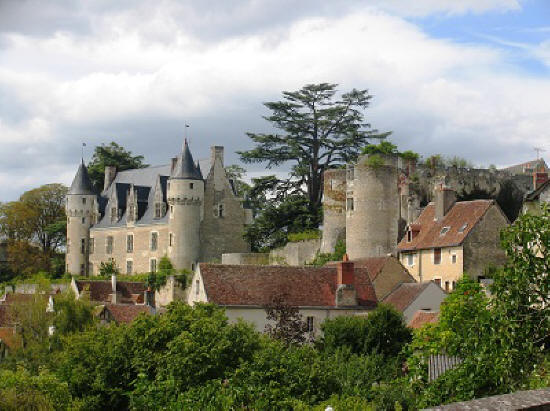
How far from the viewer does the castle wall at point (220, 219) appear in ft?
213

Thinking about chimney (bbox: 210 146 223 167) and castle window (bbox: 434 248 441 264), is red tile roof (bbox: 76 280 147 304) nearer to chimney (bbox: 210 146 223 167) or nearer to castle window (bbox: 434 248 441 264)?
chimney (bbox: 210 146 223 167)

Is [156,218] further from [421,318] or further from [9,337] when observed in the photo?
[421,318]

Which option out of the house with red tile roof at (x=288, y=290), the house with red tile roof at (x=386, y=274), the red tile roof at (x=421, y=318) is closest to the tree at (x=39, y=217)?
the house with red tile roof at (x=288, y=290)

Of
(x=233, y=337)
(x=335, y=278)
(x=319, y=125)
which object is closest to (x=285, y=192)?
(x=319, y=125)

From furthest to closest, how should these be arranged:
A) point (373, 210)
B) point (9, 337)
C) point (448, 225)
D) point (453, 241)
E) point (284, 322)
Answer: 1. point (373, 210)
2. point (448, 225)
3. point (453, 241)
4. point (9, 337)
5. point (284, 322)

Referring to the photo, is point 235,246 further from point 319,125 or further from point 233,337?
point 233,337

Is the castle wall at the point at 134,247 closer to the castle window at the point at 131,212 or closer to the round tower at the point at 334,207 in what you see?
the castle window at the point at 131,212

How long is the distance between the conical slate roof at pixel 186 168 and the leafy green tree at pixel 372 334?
97.1 ft

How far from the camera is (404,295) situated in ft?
142

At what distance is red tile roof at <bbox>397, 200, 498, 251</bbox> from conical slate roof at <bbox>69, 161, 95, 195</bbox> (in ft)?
105

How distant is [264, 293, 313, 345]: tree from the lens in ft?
127

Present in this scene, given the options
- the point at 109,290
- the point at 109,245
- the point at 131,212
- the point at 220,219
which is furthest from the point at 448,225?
the point at 109,245

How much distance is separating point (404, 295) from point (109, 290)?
2306 centimetres

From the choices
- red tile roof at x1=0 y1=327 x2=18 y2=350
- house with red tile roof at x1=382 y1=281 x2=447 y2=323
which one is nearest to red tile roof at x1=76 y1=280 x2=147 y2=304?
red tile roof at x1=0 y1=327 x2=18 y2=350
